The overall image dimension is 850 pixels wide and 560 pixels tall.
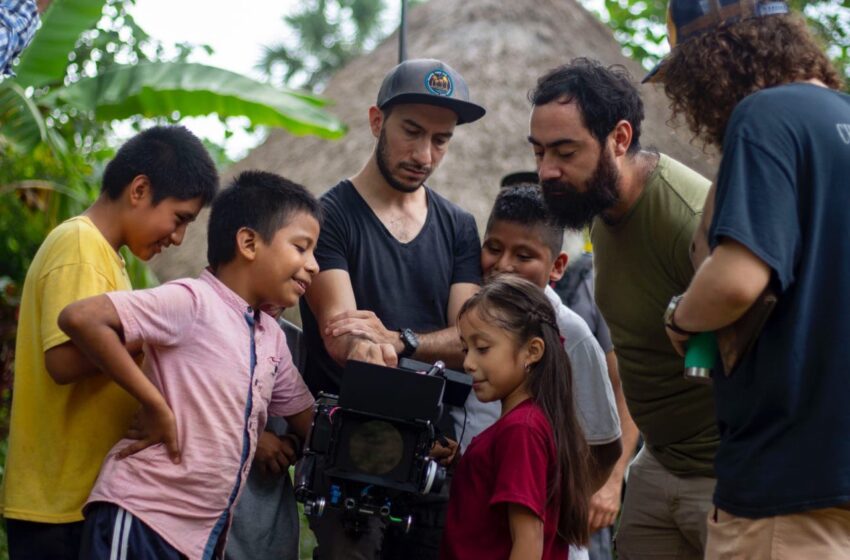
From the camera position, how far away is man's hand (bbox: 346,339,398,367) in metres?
3.10

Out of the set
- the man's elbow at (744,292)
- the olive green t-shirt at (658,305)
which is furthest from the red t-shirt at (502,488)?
the man's elbow at (744,292)

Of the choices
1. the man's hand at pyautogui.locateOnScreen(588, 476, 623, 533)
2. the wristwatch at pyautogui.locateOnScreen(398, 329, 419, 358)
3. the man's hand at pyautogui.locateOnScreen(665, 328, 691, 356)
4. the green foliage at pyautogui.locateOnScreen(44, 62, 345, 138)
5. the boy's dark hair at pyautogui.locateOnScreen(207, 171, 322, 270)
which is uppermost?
the green foliage at pyautogui.locateOnScreen(44, 62, 345, 138)

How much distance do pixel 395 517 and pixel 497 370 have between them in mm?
498

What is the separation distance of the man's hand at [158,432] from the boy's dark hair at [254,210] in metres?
0.53

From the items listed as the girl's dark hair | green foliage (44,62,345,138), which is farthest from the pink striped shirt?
green foliage (44,62,345,138)

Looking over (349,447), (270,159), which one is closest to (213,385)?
(349,447)

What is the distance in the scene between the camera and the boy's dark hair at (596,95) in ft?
10.9

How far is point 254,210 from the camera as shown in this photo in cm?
309

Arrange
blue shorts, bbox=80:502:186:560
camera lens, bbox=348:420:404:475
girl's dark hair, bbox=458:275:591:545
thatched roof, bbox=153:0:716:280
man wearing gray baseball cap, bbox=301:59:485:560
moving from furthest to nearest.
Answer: thatched roof, bbox=153:0:716:280, man wearing gray baseball cap, bbox=301:59:485:560, girl's dark hair, bbox=458:275:591:545, camera lens, bbox=348:420:404:475, blue shorts, bbox=80:502:186:560

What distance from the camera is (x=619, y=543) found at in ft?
11.8

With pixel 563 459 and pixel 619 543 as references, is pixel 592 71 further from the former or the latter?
pixel 619 543

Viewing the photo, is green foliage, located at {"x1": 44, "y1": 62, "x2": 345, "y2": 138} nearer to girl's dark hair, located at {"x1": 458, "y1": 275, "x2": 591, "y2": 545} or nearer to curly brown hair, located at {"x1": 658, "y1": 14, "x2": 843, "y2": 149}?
girl's dark hair, located at {"x1": 458, "y1": 275, "x2": 591, "y2": 545}

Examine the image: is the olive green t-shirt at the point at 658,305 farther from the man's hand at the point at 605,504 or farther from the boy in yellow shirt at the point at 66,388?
the boy in yellow shirt at the point at 66,388

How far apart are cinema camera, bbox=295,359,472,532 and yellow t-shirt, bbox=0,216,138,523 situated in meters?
0.54
